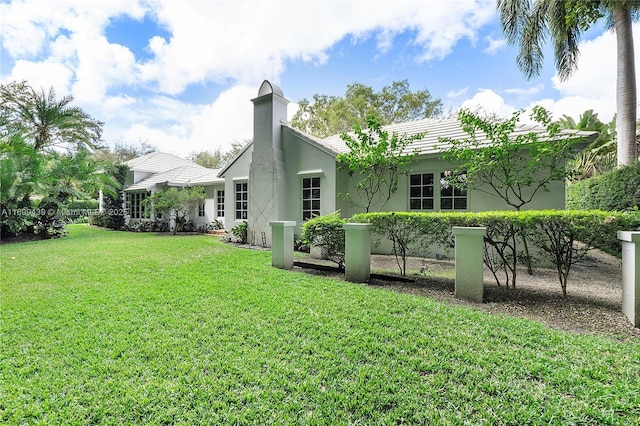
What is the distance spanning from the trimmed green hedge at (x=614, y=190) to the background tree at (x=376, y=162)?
6.11 m

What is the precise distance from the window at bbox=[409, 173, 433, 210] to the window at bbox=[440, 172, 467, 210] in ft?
1.31

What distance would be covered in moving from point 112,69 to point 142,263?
10212 millimetres

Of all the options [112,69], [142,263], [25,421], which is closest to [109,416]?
[25,421]

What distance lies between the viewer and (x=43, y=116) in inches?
694

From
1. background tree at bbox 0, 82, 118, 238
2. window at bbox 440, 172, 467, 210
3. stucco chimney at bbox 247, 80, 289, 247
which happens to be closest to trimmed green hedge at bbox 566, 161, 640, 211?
window at bbox 440, 172, 467, 210

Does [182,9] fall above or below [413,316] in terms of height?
above

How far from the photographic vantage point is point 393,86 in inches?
1102

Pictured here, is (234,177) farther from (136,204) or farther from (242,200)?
(136,204)

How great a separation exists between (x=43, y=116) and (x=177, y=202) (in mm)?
10250

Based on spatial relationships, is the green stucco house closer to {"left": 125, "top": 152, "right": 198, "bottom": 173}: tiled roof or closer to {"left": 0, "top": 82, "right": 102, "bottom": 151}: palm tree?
{"left": 125, "top": 152, "right": 198, "bottom": 173}: tiled roof

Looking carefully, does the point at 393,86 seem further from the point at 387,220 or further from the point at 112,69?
the point at 387,220

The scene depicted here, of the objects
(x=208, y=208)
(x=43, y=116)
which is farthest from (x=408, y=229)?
(x=43, y=116)

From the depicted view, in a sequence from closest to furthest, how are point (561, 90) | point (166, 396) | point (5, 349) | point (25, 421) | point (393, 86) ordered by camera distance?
point (25, 421) < point (166, 396) < point (5, 349) < point (561, 90) < point (393, 86)

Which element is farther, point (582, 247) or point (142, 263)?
point (142, 263)
